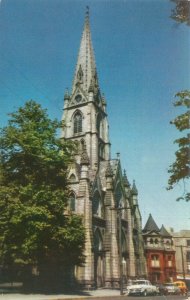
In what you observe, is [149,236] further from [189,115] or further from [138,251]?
[189,115]

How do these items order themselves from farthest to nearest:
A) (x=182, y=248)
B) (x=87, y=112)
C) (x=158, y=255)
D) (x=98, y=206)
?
(x=182, y=248)
(x=158, y=255)
(x=87, y=112)
(x=98, y=206)

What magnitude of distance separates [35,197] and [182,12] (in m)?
16.5

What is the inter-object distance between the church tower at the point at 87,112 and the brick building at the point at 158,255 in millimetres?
19224

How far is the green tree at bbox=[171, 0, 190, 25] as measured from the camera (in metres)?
12.1

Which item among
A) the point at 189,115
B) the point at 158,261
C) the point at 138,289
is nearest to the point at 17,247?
the point at 138,289

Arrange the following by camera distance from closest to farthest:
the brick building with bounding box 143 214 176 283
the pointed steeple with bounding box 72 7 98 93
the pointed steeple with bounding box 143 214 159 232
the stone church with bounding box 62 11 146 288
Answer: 1. the stone church with bounding box 62 11 146 288
2. the pointed steeple with bounding box 72 7 98 93
3. the brick building with bounding box 143 214 176 283
4. the pointed steeple with bounding box 143 214 159 232

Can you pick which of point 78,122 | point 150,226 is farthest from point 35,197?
point 150,226

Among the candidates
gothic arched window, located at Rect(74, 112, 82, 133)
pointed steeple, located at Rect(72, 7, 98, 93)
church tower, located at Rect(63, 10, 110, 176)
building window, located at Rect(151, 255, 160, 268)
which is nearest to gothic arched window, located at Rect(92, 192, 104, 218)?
church tower, located at Rect(63, 10, 110, 176)

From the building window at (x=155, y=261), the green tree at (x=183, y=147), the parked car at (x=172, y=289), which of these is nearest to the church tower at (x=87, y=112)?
the parked car at (x=172, y=289)

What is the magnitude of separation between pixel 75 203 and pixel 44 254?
1427 centimetres

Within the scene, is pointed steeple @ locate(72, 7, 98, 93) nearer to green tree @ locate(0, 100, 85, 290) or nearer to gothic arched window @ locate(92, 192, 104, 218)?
gothic arched window @ locate(92, 192, 104, 218)

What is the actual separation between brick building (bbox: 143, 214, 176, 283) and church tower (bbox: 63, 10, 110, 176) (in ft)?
63.1

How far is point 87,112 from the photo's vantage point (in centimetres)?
5300

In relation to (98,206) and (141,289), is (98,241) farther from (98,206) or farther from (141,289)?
(141,289)
